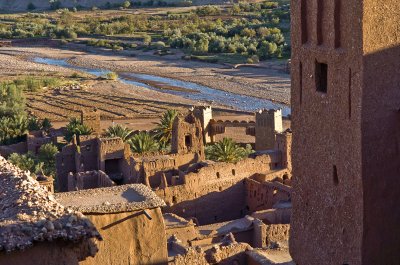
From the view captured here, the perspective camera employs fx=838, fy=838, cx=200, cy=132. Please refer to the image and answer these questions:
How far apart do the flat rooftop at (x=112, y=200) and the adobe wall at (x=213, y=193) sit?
371 inches

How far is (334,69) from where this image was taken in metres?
10.5

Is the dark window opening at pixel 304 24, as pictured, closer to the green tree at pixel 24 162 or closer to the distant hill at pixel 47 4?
the green tree at pixel 24 162

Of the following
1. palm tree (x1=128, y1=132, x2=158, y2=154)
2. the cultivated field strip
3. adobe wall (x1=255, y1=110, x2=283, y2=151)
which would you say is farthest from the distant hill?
palm tree (x1=128, y1=132, x2=158, y2=154)

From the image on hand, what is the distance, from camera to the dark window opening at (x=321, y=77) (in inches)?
429

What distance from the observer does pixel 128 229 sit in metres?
8.84

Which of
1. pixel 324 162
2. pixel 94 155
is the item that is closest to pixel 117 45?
pixel 94 155

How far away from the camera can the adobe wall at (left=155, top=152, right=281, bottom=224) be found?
1939 cm

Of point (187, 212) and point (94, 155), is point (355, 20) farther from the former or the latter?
point (94, 155)

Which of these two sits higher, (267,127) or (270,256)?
(270,256)

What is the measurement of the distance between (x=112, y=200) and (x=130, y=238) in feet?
1.68

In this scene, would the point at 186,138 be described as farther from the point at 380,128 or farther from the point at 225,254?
the point at 380,128

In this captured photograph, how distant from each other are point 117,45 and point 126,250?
60.1 meters

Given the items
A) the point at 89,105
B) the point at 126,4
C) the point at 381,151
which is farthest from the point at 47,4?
the point at 381,151

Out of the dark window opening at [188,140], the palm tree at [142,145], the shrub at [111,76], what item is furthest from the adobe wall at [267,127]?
the shrub at [111,76]
